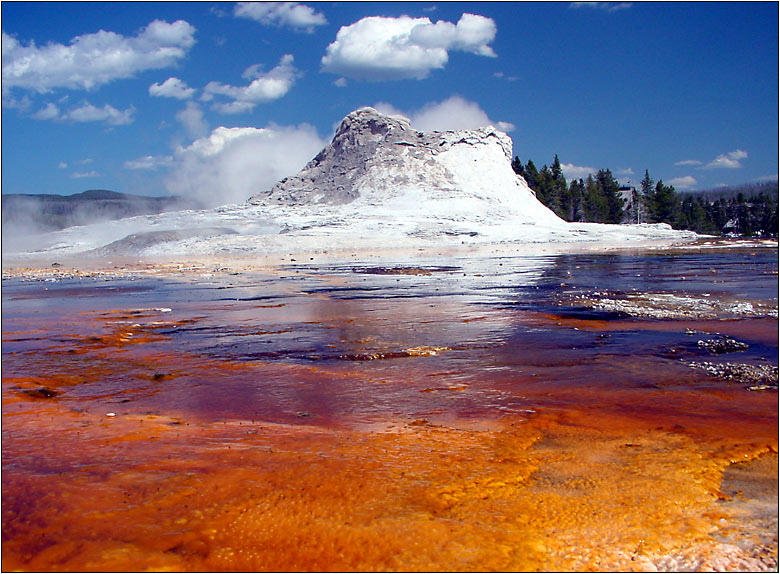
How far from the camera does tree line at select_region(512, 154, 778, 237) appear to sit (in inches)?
3450

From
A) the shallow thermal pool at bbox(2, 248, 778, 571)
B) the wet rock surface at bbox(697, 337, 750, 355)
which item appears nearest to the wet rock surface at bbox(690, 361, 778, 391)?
the shallow thermal pool at bbox(2, 248, 778, 571)

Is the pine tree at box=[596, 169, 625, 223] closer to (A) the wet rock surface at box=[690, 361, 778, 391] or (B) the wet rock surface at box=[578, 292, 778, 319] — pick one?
(B) the wet rock surface at box=[578, 292, 778, 319]

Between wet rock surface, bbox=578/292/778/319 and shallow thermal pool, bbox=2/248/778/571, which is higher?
wet rock surface, bbox=578/292/778/319

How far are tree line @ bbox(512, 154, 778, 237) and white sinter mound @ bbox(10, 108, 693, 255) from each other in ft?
27.1

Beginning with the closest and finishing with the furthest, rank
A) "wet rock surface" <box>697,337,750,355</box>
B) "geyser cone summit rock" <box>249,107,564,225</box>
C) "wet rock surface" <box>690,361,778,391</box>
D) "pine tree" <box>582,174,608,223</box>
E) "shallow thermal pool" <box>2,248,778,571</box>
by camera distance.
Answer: "shallow thermal pool" <box>2,248,778,571</box> < "wet rock surface" <box>690,361,778,391</box> < "wet rock surface" <box>697,337,750,355</box> < "geyser cone summit rock" <box>249,107,564,225</box> < "pine tree" <box>582,174,608,223</box>

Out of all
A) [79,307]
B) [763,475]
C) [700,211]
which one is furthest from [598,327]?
[700,211]

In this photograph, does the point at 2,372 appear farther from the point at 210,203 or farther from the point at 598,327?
the point at 210,203

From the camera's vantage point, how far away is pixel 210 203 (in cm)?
9506

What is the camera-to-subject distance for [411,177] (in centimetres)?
7262

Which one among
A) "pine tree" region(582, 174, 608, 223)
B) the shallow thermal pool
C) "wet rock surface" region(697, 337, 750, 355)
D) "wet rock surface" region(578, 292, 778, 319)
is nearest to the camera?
the shallow thermal pool

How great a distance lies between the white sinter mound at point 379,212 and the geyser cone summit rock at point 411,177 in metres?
0.17

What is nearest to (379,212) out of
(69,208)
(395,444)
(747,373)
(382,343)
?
(382,343)

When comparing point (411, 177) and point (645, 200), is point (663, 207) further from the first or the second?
point (411, 177)

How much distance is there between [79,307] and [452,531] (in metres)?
15.6
